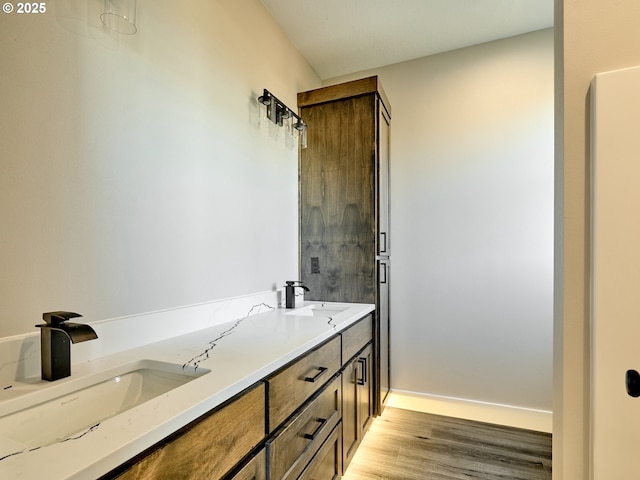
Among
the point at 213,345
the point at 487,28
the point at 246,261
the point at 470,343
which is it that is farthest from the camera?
the point at 470,343

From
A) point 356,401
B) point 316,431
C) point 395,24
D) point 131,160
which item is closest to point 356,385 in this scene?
point 356,401

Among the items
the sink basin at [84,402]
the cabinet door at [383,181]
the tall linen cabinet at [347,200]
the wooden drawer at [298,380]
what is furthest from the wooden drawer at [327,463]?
the cabinet door at [383,181]

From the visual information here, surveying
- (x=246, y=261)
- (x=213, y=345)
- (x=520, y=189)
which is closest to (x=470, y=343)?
(x=520, y=189)

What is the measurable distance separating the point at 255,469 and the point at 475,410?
2.21 meters

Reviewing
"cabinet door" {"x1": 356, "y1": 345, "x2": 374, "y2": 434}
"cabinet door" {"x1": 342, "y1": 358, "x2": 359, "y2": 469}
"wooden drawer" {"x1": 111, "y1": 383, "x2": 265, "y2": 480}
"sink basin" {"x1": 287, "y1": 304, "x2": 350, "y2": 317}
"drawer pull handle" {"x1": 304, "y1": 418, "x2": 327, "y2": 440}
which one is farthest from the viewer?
"sink basin" {"x1": 287, "y1": 304, "x2": 350, "y2": 317}


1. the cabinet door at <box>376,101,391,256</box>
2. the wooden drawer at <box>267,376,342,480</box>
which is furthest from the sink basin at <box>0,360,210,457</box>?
the cabinet door at <box>376,101,391,256</box>

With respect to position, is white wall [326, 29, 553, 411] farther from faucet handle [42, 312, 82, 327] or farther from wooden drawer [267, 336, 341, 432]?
faucet handle [42, 312, 82, 327]

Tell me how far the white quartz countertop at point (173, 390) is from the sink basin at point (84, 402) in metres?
0.02

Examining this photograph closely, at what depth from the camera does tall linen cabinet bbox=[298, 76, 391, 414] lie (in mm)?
2445

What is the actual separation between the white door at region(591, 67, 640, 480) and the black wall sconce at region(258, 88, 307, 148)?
1.64m

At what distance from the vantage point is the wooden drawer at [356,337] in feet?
5.86

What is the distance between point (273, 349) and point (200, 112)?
1.15 meters

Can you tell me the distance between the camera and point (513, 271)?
2.55 m

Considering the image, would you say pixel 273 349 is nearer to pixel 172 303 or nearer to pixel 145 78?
pixel 172 303
